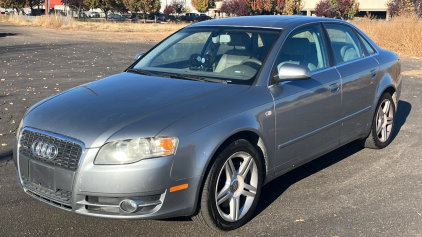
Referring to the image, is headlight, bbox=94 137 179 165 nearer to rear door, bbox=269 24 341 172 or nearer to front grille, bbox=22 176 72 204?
front grille, bbox=22 176 72 204

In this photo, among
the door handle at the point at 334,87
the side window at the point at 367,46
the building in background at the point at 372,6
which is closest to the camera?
the door handle at the point at 334,87

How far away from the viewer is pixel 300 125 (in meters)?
4.25

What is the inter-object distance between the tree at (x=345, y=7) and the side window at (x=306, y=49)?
171ft

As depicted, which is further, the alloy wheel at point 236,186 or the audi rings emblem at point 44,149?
the alloy wheel at point 236,186

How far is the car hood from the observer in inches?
129

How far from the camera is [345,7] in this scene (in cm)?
5488

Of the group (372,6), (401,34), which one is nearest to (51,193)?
(401,34)

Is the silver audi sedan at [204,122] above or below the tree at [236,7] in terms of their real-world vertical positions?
below

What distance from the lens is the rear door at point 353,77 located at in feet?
16.1

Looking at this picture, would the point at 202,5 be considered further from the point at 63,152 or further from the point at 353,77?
the point at 63,152

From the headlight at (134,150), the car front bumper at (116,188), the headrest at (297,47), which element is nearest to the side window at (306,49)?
the headrest at (297,47)

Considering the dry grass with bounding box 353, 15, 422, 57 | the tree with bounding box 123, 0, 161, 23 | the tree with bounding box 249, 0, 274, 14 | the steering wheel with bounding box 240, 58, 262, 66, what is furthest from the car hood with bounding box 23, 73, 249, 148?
the tree with bounding box 123, 0, 161, 23

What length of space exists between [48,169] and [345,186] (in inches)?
113

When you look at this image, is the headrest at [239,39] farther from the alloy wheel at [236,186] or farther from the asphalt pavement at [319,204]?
the asphalt pavement at [319,204]
